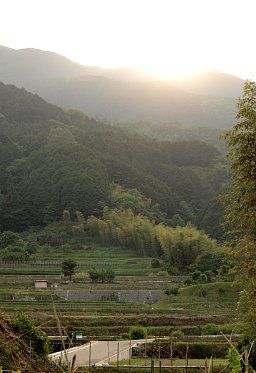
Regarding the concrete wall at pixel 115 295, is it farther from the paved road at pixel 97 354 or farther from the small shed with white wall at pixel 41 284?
the paved road at pixel 97 354

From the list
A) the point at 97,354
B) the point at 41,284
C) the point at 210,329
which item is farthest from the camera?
the point at 41,284

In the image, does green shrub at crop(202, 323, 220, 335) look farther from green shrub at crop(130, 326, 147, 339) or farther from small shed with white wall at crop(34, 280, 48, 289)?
small shed with white wall at crop(34, 280, 48, 289)

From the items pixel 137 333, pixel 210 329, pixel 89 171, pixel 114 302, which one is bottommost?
pixel 114 302

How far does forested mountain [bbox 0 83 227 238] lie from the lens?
286 feet

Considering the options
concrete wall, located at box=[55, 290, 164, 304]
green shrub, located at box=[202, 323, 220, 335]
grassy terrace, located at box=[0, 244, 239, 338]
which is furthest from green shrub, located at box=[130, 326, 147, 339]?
concrete wall, located at box=[55, 290, 164, 304]

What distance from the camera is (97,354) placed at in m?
20.5

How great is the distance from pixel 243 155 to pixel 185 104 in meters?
188

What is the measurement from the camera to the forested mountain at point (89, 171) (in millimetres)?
87125

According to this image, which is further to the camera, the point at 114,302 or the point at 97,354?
the point at 114,302

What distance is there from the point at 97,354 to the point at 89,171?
7363 cm

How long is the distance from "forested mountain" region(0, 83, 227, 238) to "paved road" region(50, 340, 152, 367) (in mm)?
56600

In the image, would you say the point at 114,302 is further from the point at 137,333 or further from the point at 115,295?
the point at 137,333

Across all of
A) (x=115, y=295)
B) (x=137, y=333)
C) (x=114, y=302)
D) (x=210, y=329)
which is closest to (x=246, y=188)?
(x=137, y=333)

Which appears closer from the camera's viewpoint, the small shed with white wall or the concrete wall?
the concrete wall
